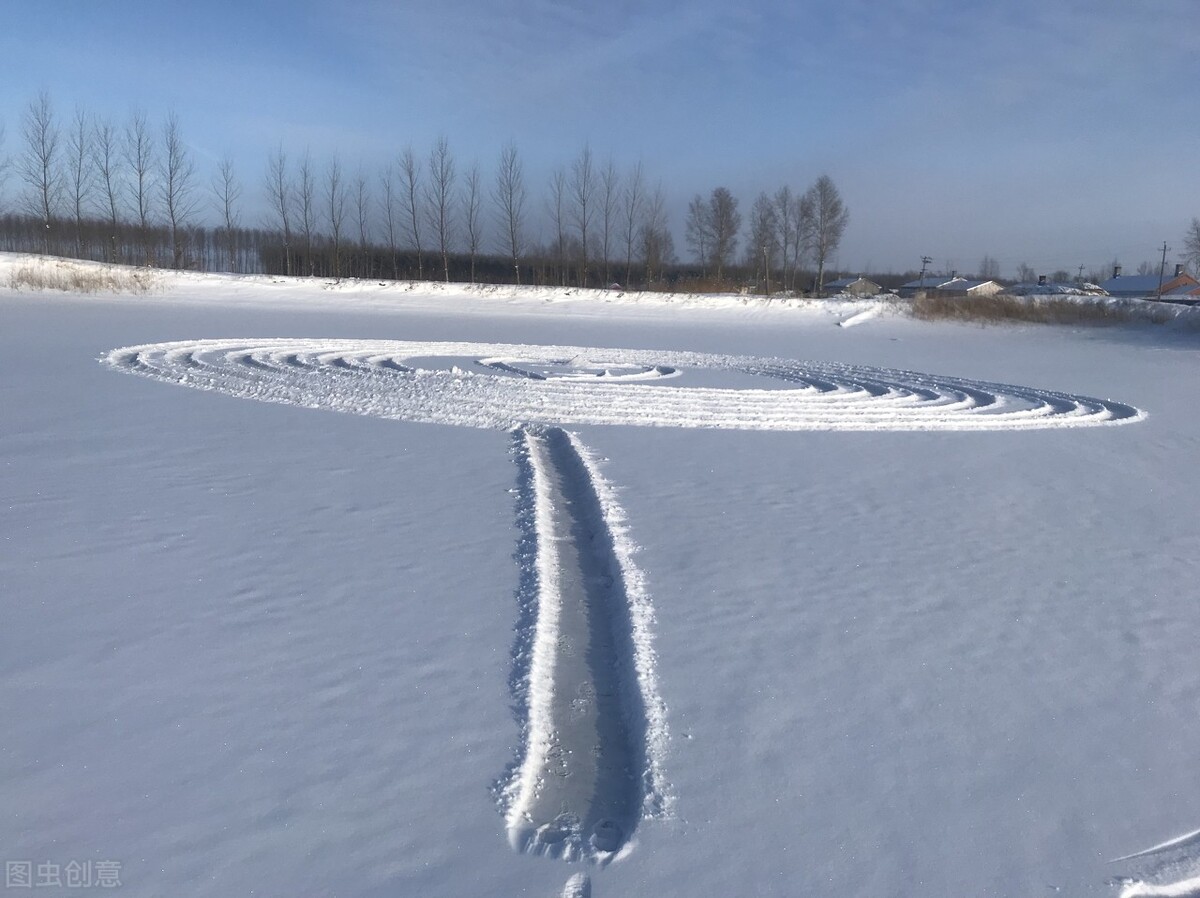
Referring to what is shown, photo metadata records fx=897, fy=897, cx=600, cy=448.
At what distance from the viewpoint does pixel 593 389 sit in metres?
12.0

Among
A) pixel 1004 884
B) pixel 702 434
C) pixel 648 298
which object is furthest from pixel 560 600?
pixel 648 298

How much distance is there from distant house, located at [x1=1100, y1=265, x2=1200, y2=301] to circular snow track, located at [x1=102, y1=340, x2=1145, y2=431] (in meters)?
52.2

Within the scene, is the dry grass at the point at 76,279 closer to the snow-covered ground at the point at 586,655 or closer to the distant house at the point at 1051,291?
the snow-covered ground at the point at 586,655

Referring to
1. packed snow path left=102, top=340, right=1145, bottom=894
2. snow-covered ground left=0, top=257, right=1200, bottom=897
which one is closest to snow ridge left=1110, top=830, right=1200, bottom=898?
snow-covered ground left=0, top=257, right=1200, bottom=897

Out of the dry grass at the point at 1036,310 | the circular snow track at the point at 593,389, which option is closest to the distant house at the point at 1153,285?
the dry grass at the point at 1036,310

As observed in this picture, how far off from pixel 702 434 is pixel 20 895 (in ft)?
24.5

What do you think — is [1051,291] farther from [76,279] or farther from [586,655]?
[586,655]

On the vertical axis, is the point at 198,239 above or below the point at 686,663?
above

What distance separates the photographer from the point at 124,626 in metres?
4.20

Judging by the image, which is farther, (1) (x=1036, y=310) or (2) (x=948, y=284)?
(2) (x=948, y=284)

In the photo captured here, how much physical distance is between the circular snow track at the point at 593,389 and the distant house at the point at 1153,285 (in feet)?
171

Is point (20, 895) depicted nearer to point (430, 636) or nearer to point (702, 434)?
point (430, 636)

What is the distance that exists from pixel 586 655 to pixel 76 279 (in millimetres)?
27909

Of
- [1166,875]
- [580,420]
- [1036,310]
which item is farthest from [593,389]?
[1036,310]
